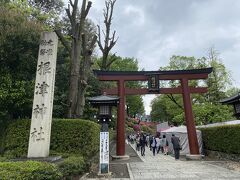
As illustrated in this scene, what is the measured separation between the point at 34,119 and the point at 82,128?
2284 millimetres

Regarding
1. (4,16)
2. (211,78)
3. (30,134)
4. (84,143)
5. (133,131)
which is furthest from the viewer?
(133,131)

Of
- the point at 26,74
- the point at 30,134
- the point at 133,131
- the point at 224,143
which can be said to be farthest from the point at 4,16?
the point at 133,131

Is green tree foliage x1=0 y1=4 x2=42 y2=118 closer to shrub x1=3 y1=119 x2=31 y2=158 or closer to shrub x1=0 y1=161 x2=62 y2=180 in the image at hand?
shrub x1=3 y1=119 x2=31 y2=158

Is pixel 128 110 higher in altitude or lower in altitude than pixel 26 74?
higher

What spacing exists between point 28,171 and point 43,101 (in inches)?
215

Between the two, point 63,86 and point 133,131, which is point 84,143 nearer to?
point 63,86

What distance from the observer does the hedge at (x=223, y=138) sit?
1611 cm

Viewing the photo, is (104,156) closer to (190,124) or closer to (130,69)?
(190,124)

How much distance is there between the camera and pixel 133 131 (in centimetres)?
5881

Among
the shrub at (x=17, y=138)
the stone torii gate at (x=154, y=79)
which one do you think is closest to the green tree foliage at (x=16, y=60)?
the shrub at (x=17, y=138)

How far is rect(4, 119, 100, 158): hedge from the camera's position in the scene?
12828mm

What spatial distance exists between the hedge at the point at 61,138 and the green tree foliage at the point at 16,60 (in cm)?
155

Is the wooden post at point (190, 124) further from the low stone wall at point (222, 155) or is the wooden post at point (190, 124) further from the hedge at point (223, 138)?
the low stone wall at point (222, 155)

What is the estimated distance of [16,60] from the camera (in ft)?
47.9
